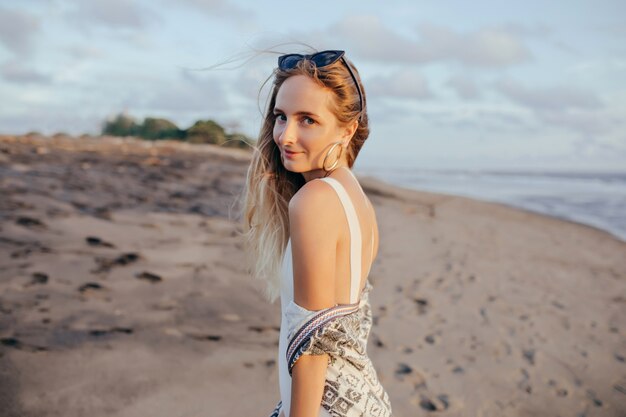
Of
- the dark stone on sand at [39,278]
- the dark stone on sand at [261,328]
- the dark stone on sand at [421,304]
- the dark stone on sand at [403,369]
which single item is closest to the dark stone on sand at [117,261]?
the dark stone on sand at [39,278]

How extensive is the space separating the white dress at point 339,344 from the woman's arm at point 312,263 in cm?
3

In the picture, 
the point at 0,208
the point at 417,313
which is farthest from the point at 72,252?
the point at 417,313

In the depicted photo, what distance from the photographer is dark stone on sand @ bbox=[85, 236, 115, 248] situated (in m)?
5.10

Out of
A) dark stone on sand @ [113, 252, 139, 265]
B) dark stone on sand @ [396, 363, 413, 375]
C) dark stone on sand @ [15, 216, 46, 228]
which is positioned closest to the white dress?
dark stone on sand @ [396, 363, 413, 375]

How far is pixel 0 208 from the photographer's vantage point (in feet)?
18.4

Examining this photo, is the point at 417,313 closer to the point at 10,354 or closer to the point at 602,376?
the point at 602,376

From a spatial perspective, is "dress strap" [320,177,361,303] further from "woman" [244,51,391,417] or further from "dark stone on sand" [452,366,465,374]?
"dark stone on sand" [452,366,465,374]

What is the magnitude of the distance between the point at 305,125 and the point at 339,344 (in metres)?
0.67

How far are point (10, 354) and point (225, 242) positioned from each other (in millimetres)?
3321

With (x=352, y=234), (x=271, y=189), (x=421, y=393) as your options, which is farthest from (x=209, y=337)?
(x=352, y=234)

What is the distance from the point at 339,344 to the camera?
55.8 inches

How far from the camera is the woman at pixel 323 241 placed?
1.35 metres

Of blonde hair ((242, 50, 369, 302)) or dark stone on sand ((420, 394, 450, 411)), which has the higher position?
blonde hair ((242, 50, 369, 302))

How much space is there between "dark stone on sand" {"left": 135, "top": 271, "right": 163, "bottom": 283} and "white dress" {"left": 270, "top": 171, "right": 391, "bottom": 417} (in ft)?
10.3
